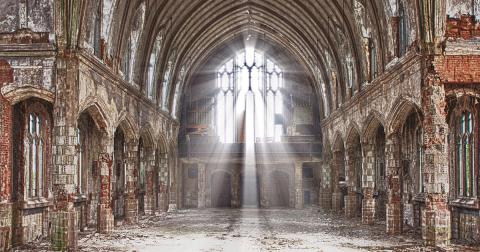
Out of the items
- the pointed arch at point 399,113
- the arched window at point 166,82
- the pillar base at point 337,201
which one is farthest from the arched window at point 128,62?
the pillar base at point 337,201

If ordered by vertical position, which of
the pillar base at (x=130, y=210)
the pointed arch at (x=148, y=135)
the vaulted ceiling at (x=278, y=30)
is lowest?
the pillar base at (x=130, y=210)

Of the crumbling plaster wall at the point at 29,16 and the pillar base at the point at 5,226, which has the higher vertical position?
the crumbling plaster wall at the point at 29,16

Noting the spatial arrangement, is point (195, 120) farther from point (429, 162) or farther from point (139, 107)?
point (429, 162)

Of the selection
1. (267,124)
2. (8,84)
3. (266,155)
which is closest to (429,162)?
(8,84)

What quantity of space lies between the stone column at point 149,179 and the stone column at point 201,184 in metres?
7.77

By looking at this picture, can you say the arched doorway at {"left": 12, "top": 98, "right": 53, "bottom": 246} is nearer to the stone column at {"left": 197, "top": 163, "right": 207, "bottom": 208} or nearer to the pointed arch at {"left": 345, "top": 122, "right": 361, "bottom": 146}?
the pointed arch at {"left": 345, "top": 122, "right": 361, "bottom": 146}

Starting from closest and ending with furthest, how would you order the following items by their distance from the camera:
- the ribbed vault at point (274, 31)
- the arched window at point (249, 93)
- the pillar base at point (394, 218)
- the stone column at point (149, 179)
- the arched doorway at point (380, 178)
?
1. the pillar base at point (394, 218)
2. the ribbed vault at point (274, 31)
3. the arched doorway at point (380, 178)
4. the stone column at point (149, 179)
5. the arched window at point (249, 93)

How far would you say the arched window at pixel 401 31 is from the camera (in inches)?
771

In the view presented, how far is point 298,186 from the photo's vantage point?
37188 mm

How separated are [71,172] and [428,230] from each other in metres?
10.4

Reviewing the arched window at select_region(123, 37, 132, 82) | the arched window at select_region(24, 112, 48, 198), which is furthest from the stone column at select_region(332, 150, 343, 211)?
the arched window at select_region(24, 112, 48, 198)

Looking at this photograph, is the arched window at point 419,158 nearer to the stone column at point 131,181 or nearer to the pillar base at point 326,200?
the stone column at point 131,181

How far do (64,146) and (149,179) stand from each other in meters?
12.8

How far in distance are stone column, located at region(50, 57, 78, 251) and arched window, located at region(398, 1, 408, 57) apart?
35.1 ft
